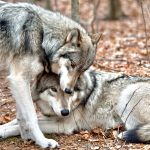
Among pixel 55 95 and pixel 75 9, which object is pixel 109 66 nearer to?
pixel 75 9

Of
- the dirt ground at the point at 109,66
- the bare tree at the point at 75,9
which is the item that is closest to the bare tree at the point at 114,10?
the dirt ground at the point at 109,66

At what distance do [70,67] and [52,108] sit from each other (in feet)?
2.27

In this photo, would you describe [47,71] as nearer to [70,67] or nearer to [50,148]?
[70,67]

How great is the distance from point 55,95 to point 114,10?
1275 cm

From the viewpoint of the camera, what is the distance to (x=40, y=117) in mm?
6355

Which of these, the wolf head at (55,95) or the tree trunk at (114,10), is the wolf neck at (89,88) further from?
the tree trunk at (114,10)

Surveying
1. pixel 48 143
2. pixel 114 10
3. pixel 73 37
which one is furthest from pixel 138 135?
pixel 114 10

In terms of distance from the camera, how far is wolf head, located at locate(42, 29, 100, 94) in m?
5.70

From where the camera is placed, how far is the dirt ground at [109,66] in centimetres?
574

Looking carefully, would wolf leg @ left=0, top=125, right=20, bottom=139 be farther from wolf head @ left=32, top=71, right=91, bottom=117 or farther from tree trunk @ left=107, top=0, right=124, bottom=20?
tree trunk @ left=107, top=0, right=124, bottom=20

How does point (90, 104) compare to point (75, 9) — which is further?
point (75, 9)

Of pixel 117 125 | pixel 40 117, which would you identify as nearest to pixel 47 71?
pixel 40 117

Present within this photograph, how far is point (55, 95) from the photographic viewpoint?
19.6ft

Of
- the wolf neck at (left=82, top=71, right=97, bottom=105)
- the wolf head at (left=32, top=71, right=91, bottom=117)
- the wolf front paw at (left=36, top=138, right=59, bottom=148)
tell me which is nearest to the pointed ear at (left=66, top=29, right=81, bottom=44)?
the wolf head at (left=32, top=71, right=91, bottom=117)
